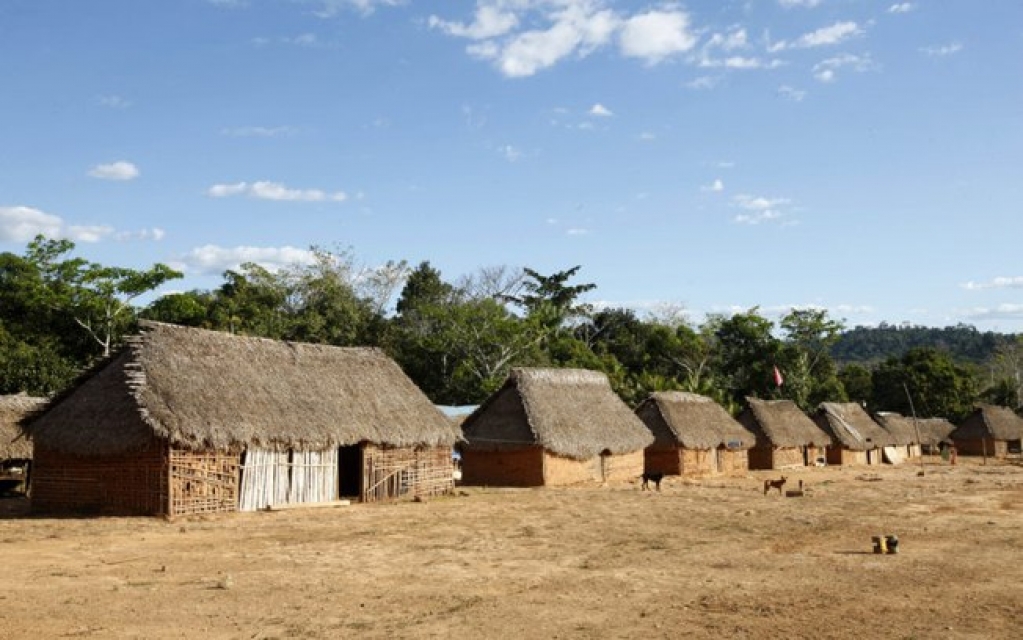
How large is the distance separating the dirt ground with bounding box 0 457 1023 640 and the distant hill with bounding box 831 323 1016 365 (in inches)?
5306

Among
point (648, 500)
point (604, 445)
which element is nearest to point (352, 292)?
point (604, 445)

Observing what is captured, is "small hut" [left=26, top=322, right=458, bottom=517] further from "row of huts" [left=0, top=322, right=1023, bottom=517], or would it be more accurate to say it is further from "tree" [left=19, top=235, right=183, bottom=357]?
"tree" [left=19, top=235, right=183, bottom=357]

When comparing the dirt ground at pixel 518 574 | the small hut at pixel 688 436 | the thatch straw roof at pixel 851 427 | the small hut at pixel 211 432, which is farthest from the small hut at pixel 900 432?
the small hut at pixel 211 432

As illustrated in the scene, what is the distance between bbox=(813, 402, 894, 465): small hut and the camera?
158ft

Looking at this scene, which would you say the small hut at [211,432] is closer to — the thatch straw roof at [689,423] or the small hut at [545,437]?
the small hut at [545,437]

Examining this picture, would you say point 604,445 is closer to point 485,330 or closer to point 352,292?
point 485,330

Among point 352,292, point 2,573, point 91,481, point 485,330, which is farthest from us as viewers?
point 352,292

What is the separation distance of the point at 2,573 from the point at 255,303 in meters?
35.3

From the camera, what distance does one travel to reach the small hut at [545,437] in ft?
88.9

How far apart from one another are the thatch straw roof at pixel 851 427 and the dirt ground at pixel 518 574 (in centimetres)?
2775

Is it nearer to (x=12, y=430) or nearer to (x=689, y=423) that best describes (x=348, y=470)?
(x=12, y=430)

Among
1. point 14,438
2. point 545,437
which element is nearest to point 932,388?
point 545,437

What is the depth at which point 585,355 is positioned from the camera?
4925 cm

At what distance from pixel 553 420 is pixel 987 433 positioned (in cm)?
4244
